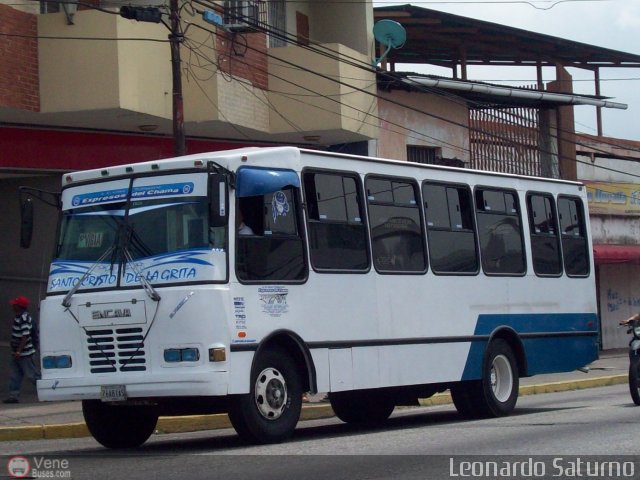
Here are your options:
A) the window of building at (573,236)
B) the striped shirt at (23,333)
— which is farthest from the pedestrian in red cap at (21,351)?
the window of building at (573,236)

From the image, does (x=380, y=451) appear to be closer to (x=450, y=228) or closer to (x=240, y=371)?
(x=240, y=371)

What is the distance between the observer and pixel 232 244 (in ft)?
37.6

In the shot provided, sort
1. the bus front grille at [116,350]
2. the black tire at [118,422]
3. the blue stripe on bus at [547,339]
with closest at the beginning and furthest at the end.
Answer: the bus front grille at [116,350] < the black tire at [118,422] < the blue stripe on bus at [547,339]

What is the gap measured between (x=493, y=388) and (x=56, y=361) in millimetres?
6023

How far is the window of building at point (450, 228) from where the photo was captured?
47.5ft

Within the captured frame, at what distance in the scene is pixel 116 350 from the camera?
11617 mm

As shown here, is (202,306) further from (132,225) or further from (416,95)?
(416,95)

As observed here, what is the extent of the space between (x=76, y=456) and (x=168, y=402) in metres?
1.08

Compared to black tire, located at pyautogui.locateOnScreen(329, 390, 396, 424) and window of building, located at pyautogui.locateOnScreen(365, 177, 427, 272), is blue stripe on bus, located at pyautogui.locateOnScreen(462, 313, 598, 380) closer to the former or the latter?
black tire, located at pyautogui.locateOnScreen(329, 390, 396, 424)

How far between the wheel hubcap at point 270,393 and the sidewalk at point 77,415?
4010mm

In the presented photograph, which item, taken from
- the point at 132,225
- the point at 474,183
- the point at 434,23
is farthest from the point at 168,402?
the point at 434,23

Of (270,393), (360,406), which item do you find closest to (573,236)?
(360,406)

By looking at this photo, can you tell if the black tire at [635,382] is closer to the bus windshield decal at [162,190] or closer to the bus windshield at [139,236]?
the bus windshield at [139,236]

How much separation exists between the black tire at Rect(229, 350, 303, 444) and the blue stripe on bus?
3447 mm
